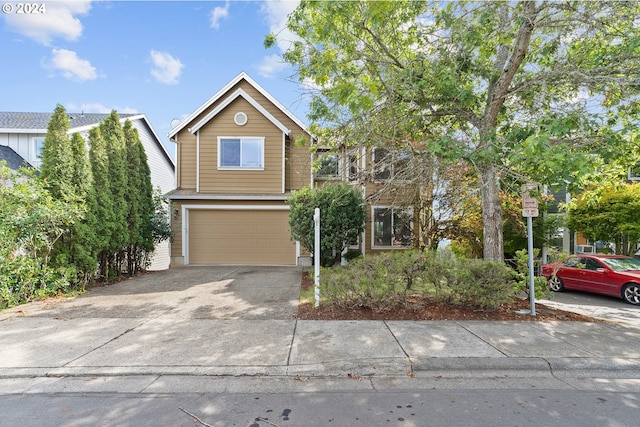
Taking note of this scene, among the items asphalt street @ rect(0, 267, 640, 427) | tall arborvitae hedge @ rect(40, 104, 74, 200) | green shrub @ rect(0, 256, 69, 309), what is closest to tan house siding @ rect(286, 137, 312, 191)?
tall arborvitae hedge @ rect(40, 104, 74, 200)

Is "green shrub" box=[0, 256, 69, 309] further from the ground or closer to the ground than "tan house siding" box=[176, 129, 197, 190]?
closer to the ground

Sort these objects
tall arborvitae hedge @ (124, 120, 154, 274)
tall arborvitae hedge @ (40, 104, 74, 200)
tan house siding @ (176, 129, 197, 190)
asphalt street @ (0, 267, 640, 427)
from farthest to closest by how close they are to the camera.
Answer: tan house siding @ (176, 129, 197, 190)
tall arborvitae hedge @ (124, 120, 154, 274)
tall arborvitae hedge @ (40, 104, 74, 200)
asphalt street @ (0, 267, 640, 427)

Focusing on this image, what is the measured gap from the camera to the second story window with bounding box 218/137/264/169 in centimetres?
1286

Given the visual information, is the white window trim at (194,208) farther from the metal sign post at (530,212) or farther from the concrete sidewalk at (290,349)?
the metal sign post at (530,212)

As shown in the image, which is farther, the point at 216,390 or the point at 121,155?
the point at 121,155

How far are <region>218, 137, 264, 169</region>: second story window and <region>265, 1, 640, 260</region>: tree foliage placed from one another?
6.09m

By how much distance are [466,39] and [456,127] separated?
2400mm

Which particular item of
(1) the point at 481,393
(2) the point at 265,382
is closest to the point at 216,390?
(2) the point at 265,382

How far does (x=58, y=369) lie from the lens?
3.77 metres

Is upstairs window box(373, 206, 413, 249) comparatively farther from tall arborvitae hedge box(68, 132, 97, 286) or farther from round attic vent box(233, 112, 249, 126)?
tall arborvitae hedge box(68, 132, 97, 286)

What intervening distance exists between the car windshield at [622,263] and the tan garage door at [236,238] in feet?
34.3

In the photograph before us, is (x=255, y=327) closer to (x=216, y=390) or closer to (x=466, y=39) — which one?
(x=216, y=390)

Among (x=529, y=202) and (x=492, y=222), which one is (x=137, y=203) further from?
(x=529, y=202)

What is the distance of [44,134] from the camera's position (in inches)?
576
